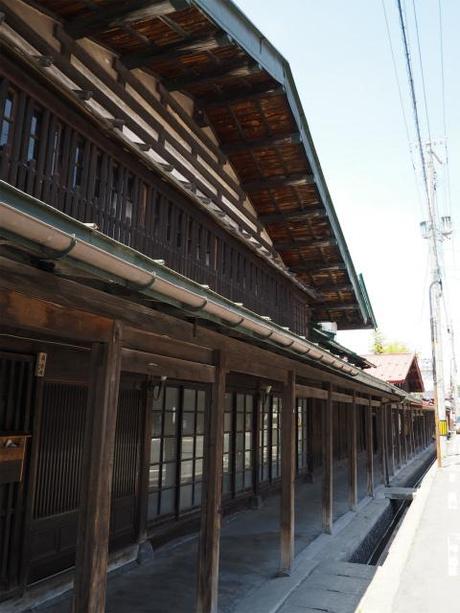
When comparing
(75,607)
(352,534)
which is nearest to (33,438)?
(75,607)

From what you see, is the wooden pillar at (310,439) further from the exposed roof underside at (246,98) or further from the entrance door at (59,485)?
the entrance door at (59,485)

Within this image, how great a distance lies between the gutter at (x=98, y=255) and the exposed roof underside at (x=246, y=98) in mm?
3354

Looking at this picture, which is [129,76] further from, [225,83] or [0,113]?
[0,113]

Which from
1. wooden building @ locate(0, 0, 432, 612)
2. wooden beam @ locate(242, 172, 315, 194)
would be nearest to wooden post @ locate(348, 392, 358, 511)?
wooden building @ locate(0, 0, 432, 612)

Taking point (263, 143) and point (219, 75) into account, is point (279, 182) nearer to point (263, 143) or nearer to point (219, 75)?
point (263, 143)

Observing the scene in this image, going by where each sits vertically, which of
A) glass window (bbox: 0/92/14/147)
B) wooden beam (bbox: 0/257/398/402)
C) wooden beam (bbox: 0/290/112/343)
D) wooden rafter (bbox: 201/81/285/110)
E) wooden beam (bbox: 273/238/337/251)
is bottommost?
wooden beam (bbox: 0/290/112/343)

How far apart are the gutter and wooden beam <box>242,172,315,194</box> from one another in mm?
5797

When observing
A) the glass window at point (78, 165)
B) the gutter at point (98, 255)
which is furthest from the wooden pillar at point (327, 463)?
the glass window at point (78, 165)

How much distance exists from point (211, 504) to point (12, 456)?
224cm

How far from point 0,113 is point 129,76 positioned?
2809 millimetres

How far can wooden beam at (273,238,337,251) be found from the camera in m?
12.1

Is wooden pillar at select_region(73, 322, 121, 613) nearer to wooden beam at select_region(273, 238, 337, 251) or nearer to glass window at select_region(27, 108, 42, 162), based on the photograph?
glass window at select_region(27, 108, 42, 162)

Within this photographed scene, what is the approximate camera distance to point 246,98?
8492 mm

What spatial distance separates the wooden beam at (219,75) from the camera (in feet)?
24.8
